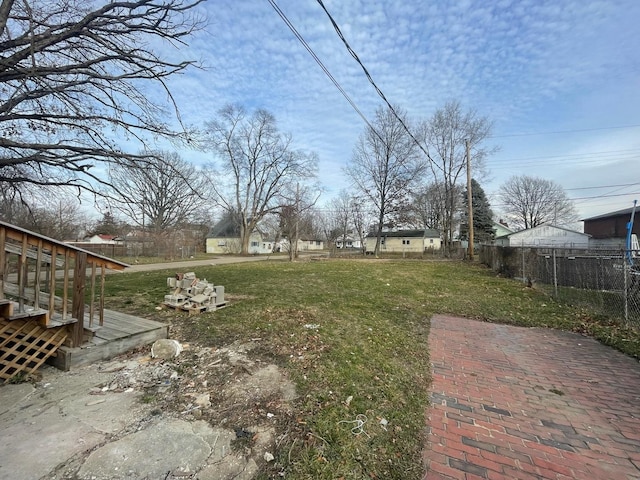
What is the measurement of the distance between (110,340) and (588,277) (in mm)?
10301

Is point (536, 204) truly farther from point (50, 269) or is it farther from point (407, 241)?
point (50, 269)

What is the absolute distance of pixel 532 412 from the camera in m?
2.61

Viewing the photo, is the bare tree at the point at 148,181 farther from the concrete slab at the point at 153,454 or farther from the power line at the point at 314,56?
the concrete slab at the point at 153,454

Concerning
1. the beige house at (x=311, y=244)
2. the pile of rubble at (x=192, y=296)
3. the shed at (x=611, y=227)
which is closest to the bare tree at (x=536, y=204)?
the shed at (x=611, y=227)

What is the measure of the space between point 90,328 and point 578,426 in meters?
5.09

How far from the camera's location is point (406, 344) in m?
4.24

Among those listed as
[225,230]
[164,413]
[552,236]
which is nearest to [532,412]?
[164,413]

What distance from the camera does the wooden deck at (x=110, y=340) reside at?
315 centimetres

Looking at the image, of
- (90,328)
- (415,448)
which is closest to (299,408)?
(415,448)

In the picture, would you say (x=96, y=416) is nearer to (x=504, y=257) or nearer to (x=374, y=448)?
(x=374, y=448)

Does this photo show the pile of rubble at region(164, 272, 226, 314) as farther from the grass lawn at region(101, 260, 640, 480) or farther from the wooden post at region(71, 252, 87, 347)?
the wooden post at region(71, 252, 87, 347)

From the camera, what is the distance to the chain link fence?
5402 mm

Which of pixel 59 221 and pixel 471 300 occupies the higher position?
pixel 59 221

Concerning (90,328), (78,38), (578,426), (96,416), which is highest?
(78,38)
